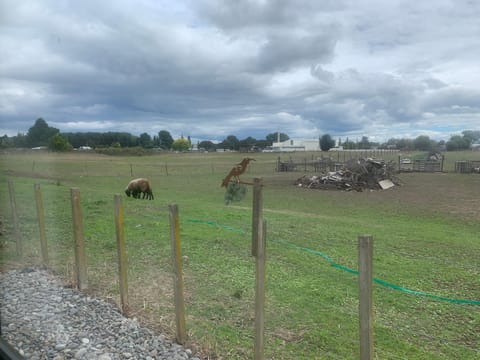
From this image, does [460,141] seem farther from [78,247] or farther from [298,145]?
[78,247]

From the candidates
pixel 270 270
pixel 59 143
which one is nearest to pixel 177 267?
pixel 59 143

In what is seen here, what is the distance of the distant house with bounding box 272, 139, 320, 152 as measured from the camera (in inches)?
94.3

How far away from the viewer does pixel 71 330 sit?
82.4 inches

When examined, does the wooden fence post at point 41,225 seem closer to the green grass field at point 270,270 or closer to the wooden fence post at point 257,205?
the green grass field at point 270,270

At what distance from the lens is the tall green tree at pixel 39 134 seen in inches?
68.1

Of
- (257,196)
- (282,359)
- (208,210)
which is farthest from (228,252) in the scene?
(208,210)

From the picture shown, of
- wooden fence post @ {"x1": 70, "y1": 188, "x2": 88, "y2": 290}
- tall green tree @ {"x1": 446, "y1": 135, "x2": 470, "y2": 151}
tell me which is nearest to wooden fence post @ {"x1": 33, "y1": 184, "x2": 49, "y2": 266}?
wooden fence post @ {"x1": 70, "y1": 188, "x2": 88, "y2": 290}

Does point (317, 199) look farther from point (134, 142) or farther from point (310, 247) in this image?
point (134, 142)

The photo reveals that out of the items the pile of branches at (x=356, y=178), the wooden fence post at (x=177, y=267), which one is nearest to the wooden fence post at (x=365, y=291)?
the wooden fence post at (x=177, y=267)

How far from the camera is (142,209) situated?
7.23 m

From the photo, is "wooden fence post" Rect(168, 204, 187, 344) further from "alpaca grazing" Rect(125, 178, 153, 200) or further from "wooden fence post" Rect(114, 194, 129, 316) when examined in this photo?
"alpaca grazing" Rect(125, 178, 153, 200)

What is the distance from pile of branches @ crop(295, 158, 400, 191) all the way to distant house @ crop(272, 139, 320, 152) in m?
12.2

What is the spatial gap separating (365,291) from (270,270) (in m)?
2.10

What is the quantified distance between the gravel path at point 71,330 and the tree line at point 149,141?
0.85m
